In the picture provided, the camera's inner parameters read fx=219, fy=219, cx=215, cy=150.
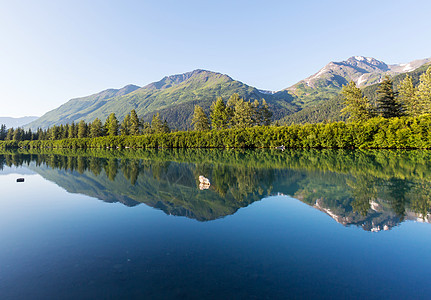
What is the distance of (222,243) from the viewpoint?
7.12 m

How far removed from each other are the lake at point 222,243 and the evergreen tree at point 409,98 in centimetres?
5300

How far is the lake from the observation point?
16.1ft

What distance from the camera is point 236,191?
46.5 feet

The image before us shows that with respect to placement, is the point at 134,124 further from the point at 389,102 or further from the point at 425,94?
the point at 425,94

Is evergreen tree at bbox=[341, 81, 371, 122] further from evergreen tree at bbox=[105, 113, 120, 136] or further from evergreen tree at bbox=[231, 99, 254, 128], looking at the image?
evergreen tree at bbox=[105, 113, 120, 136]

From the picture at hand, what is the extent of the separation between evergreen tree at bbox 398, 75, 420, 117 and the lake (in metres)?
53.0

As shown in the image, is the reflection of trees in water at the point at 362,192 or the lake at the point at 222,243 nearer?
the lake at the point at 222,243

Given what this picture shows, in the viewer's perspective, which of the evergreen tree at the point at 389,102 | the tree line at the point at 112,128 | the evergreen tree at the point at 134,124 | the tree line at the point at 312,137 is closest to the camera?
the tree line at the point at 312,137

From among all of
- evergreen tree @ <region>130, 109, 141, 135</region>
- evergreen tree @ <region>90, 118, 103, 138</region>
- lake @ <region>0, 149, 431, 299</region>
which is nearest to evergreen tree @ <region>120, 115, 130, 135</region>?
evergreen tree @ <region>130, 109, 141, 135</region>

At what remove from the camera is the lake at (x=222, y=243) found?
4910 millimetres

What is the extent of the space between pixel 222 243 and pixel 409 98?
7048 centimetres

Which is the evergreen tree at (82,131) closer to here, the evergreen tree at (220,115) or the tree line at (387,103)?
the evergreen tree at (220,115)

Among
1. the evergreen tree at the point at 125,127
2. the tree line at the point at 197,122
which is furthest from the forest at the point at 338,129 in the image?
the evergreen tree at the point at 125,127

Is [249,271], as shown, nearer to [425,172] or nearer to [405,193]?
[405,193]
